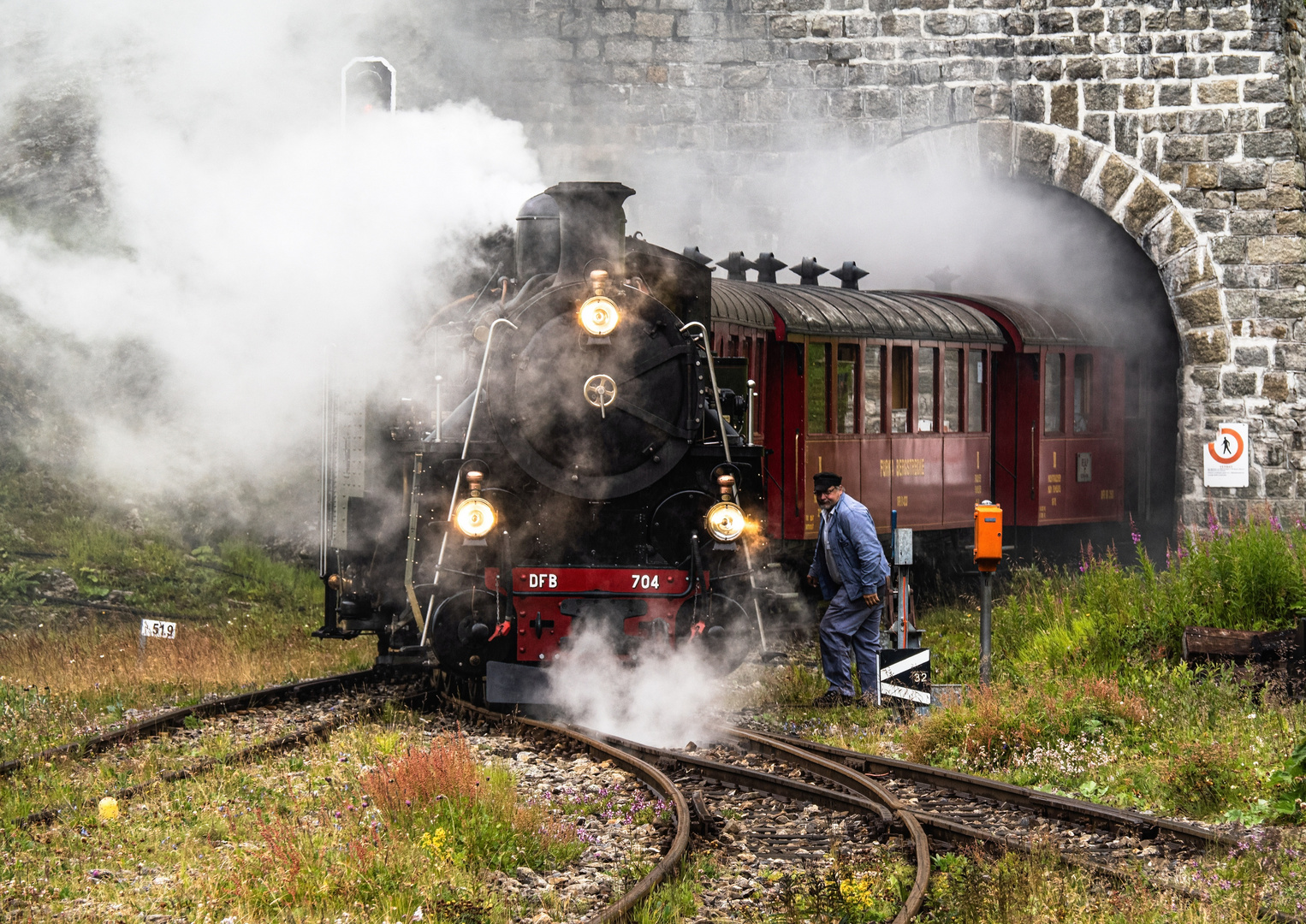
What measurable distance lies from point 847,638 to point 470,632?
7.80 ft

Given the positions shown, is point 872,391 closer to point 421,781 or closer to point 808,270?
point 808,270

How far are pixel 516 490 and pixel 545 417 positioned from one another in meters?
0.44

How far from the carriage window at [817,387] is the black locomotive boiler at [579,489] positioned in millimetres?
3673

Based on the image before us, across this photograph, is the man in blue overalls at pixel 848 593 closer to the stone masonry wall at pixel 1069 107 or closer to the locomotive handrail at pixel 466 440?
the locomotive handrail at pixel 466 440

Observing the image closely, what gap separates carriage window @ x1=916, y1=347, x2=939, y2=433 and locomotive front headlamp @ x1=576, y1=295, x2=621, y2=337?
5.67m

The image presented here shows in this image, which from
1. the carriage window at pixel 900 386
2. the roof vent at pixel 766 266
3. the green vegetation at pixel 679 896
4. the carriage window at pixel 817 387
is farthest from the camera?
the roof vent at pixel 766 266

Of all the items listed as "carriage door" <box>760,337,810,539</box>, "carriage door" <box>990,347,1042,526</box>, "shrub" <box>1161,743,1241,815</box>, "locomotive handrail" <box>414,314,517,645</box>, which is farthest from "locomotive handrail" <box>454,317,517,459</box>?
"carriage door" <box>990,347,1042,526</box>

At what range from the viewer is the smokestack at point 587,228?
7.59 m

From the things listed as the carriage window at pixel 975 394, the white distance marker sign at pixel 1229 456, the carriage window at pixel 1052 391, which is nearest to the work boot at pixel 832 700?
the carriage window at pixel 975 394

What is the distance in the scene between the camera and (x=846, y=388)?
11727 millimetres

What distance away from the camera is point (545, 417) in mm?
7406

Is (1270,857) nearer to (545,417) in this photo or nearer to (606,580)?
(606,580)

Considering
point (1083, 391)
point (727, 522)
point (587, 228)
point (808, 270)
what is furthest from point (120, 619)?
point (1083, 391)

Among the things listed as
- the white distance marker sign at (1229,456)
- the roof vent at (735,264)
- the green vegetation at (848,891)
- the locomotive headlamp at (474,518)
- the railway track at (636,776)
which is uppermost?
the roof vent at (735,264)
